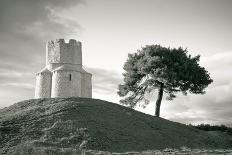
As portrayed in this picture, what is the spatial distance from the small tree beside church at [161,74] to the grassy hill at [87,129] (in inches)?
302

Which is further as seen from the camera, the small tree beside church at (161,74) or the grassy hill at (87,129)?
the small tree beside church at (161,74)

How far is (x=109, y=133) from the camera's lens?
96.0 ft

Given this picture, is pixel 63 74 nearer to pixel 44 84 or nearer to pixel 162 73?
pixel 44 84

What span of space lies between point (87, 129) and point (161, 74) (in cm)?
1661

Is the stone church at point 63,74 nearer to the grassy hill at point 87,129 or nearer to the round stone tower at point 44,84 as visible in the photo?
the round stone tower at point 44,84

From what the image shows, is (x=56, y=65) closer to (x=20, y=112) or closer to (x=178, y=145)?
(x=20, y=112)

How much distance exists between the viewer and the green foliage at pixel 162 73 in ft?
147

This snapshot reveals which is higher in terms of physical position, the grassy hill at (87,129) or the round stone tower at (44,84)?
the round stone tower at (44,84)

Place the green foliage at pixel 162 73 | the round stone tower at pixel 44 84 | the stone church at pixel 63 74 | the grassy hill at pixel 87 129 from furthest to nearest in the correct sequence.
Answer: the round stone tower at pixel 44 84 < the stone church at pixel 63 74 < the green foliage at pixel 162 73 < the grassy hill at pixel 87 129

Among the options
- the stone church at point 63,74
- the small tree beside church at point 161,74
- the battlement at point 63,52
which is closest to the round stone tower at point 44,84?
the stone church at point 63,74

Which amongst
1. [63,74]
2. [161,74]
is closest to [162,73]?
[161,74]

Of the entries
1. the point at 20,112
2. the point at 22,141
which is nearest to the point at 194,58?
the point at 20,112

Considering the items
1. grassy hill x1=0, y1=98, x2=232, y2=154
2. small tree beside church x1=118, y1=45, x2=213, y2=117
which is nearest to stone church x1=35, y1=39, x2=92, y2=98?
small tree beside church x1=118, y1=45, x2=213, y2=117

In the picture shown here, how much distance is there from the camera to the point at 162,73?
4319 centimetres
